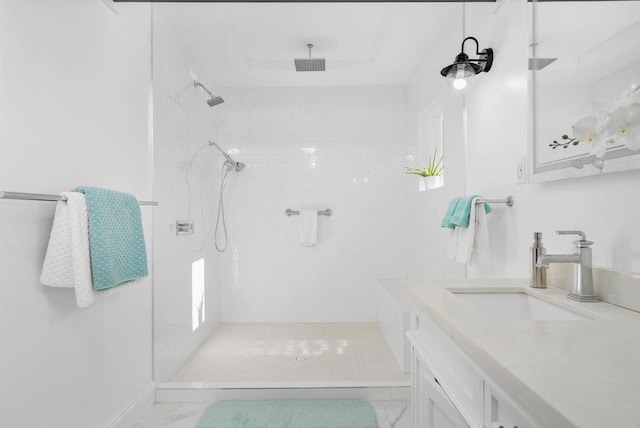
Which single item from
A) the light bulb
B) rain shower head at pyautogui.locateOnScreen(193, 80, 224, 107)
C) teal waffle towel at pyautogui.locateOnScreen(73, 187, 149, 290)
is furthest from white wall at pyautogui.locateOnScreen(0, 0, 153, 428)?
the light bulb

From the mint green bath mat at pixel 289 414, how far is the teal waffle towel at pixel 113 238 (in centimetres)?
90

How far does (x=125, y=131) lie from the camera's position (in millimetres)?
1824

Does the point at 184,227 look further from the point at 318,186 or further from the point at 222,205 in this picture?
the point at 318,186

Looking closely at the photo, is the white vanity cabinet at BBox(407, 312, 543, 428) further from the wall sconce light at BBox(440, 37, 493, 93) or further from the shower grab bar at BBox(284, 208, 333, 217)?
the shower grab bar at BBox(284, 208, 333, 217)

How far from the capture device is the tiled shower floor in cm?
221

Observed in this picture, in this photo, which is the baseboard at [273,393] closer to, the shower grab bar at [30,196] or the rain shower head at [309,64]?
the shower grab bar at [30,196]

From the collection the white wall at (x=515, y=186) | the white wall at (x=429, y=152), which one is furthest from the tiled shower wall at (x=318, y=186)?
the white wall at (x=515, y=186)

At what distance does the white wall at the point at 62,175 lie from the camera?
115 centimetres

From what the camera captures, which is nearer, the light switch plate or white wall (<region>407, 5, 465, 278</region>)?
the light switch plate

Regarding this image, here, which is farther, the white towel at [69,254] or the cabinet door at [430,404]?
the white towel at [69,254]

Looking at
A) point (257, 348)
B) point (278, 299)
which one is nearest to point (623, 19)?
point (257, 348)

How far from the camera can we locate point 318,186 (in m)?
3.45

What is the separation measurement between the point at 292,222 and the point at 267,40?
5.18ft

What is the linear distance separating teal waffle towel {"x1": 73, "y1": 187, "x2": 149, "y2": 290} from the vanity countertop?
3.82 feet
